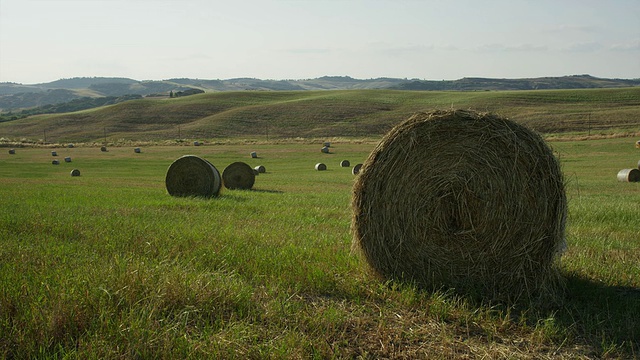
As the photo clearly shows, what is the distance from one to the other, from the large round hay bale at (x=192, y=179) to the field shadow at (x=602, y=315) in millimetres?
11796

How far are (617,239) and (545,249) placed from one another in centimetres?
335

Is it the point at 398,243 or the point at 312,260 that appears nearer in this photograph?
the point at 398,243

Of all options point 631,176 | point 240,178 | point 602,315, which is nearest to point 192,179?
point 240,178

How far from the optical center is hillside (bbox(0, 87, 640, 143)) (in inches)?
2682

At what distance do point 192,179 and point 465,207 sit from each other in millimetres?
11635

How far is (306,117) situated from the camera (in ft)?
279

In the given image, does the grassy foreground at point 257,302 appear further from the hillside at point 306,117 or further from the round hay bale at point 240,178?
the hillside at point 306,117

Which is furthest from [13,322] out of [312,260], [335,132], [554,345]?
[335,132]

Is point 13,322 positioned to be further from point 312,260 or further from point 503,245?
point 503,245

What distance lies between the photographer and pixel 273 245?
796 centimetres

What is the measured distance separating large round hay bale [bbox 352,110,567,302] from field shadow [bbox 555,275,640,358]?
0.30 m

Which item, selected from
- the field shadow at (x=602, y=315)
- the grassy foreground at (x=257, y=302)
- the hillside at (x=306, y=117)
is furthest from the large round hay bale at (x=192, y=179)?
the hillside at (x=306, y=117)

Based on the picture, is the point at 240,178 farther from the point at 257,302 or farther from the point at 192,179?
the point at 257,302

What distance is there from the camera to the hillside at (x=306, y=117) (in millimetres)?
68125
